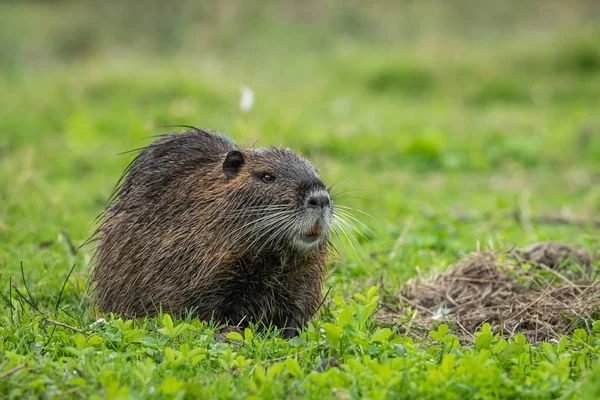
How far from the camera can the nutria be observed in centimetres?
363

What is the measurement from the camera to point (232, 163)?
381cm

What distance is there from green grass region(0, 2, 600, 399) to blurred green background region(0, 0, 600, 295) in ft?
0.10

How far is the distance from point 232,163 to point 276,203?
32 cm

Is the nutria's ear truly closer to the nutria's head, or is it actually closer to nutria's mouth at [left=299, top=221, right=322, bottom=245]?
the nutria's head

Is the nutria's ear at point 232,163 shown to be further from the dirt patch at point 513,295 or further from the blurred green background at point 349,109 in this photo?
the dirt patch at point 513,295

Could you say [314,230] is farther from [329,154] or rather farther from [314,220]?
[329,154]

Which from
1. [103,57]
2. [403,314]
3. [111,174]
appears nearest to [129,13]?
[103,57]

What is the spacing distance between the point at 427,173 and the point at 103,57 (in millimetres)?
5530

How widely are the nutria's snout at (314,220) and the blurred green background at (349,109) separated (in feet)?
2.64

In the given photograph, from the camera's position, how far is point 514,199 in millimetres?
6961

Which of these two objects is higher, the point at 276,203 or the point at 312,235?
the point at 276,203

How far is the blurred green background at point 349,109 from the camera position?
577 centimetres

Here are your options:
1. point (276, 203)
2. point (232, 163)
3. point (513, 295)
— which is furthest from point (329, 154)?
point (276, 203)

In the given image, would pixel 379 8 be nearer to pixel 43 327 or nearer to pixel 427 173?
pixel 427 173
